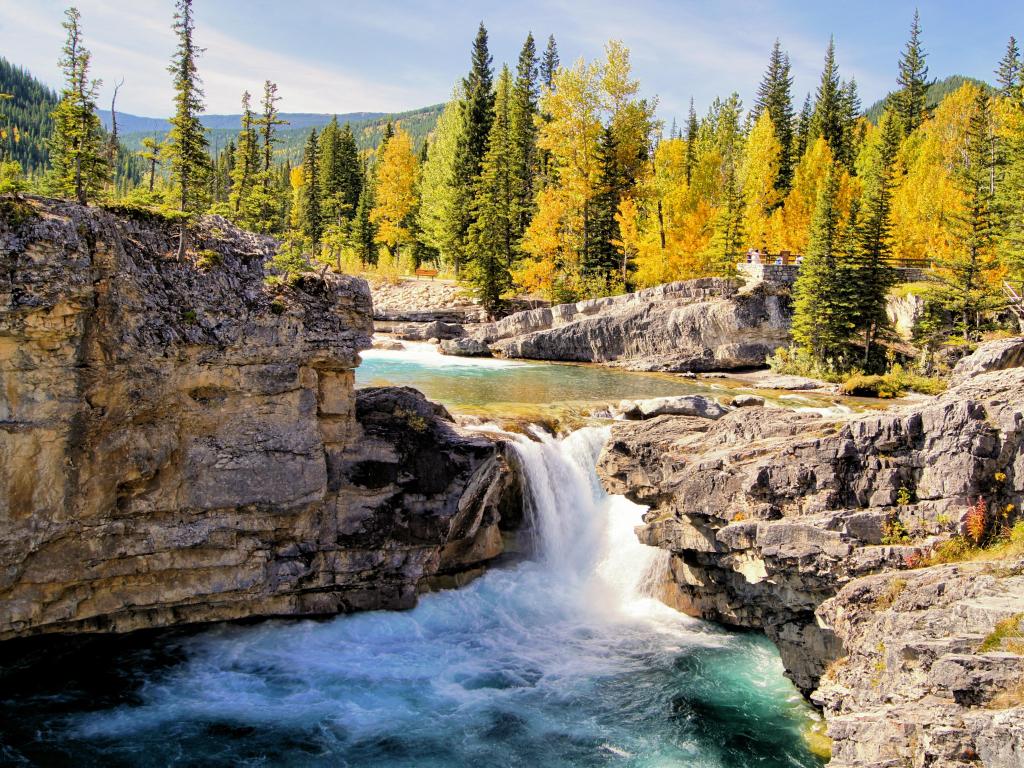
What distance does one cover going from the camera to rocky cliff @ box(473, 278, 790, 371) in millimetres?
41875

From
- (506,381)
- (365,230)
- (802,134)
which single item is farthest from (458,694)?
(802,134)

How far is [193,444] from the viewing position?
51.1ft

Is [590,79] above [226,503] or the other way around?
above

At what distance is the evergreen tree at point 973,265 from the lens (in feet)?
126

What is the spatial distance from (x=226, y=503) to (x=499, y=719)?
7160 millimetres

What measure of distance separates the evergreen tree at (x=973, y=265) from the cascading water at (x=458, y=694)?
28.4 metres

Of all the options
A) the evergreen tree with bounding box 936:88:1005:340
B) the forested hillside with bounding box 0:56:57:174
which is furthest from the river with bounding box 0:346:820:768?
the forested hillside with bounding box 0:56:57:174

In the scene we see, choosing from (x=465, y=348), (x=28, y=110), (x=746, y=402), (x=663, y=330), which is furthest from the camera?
(x=28, y=110)

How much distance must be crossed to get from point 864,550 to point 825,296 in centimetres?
2896

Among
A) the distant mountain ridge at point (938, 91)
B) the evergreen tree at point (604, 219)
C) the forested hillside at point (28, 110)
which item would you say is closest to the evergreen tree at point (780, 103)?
the evergreen tree at point (604, 219)

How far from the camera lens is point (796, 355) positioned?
4088 cm

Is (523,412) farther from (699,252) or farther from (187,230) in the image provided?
(699,252)

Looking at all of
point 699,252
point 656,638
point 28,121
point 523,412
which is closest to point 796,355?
point 699,252

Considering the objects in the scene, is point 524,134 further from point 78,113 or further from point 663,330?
point 78,113
